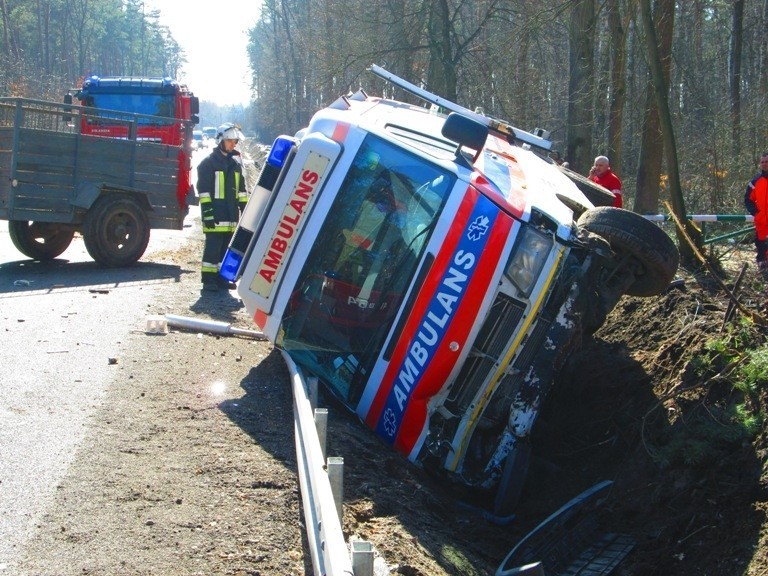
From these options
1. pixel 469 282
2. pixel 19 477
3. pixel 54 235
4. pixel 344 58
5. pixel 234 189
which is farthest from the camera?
pixel 344 58

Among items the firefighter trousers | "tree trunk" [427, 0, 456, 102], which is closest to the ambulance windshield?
the firefighter trousers

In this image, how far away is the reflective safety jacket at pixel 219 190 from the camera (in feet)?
36.0

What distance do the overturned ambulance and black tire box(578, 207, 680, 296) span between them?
0.4 inches

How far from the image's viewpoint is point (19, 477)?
4.66 metres

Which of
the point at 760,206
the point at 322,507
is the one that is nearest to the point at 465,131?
the point at 322,507

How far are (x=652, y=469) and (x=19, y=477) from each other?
3.63 metres

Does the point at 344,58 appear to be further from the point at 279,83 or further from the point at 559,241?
the point at 279,83

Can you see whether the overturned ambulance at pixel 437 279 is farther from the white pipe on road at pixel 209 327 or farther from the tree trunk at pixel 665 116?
the tree trunk at pixel 665 116

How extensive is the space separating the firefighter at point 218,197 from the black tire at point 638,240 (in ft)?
19.3

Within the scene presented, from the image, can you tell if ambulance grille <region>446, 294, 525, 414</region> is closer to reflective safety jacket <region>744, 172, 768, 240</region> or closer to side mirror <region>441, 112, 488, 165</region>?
side mirror <region>441, 112, 488, 165</region>

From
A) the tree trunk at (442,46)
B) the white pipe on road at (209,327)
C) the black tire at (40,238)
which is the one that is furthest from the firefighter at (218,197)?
the tree trunk at (442,46)

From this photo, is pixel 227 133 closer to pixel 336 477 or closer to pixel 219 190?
pixel 219 190

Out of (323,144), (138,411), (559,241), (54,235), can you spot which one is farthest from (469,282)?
(54,235)

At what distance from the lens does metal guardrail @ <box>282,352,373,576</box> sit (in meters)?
2.92
